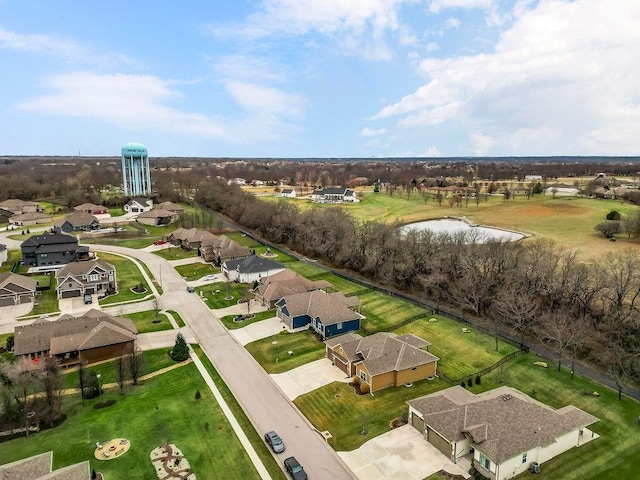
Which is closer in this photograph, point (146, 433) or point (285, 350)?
point (146, 433)

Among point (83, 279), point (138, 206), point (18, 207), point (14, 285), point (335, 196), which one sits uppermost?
point (335, 196)

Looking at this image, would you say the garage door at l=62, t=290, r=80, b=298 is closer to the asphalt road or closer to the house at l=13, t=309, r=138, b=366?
the asphalt road

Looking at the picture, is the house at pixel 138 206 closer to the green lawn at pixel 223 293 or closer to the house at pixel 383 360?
the green lawn at pixel 223 293

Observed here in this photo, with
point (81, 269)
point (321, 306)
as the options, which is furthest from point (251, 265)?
point (81, 269)

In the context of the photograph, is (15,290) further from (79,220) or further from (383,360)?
(79,220)

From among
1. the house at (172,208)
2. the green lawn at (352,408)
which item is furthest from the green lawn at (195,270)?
the house at (172,208)

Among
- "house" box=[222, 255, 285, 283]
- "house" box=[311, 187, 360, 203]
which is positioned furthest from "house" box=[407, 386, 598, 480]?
"house" box=[311, 187, 360, 203]
